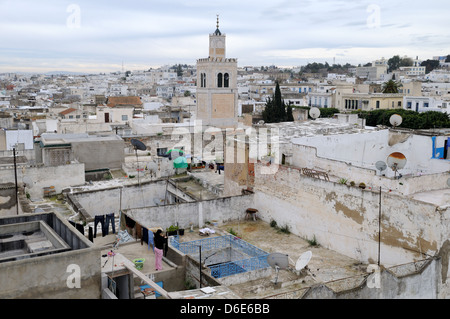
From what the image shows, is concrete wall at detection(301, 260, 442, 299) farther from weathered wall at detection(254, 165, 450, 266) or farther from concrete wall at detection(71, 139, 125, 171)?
concrete wall at detection(71, 139, 125, 171)

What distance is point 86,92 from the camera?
96.1 meters

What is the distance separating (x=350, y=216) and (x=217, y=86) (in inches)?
832

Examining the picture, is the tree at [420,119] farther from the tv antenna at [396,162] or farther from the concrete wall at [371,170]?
the tv antenna at [396,162]

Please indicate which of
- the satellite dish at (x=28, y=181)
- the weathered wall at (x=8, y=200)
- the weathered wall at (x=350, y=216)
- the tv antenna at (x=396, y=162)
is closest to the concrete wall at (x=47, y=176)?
the satellite dish at (x=28, y=181)

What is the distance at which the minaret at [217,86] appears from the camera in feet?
102

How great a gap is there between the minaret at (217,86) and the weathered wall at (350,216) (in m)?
16.9

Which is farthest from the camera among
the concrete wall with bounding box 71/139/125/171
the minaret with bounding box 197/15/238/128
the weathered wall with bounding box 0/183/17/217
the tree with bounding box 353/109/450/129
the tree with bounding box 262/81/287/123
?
the tree with bounding box 262/81/287/123

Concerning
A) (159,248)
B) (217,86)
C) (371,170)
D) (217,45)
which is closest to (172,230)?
(159,248)

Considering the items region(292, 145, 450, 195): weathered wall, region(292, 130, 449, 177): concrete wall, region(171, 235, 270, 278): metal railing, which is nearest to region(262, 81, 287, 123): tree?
region(292, 130, 449, 177): concrete wall

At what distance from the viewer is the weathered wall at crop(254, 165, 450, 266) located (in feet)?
34.0

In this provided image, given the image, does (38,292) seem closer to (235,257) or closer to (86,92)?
(235,257)

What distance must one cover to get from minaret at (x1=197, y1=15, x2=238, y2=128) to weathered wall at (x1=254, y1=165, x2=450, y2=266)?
1689cm

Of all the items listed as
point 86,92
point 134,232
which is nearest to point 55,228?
point 134,232

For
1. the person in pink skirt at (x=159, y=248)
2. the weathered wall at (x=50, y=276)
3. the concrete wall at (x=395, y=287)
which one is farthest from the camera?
the person in pink skirt at (x=159, y=248)
